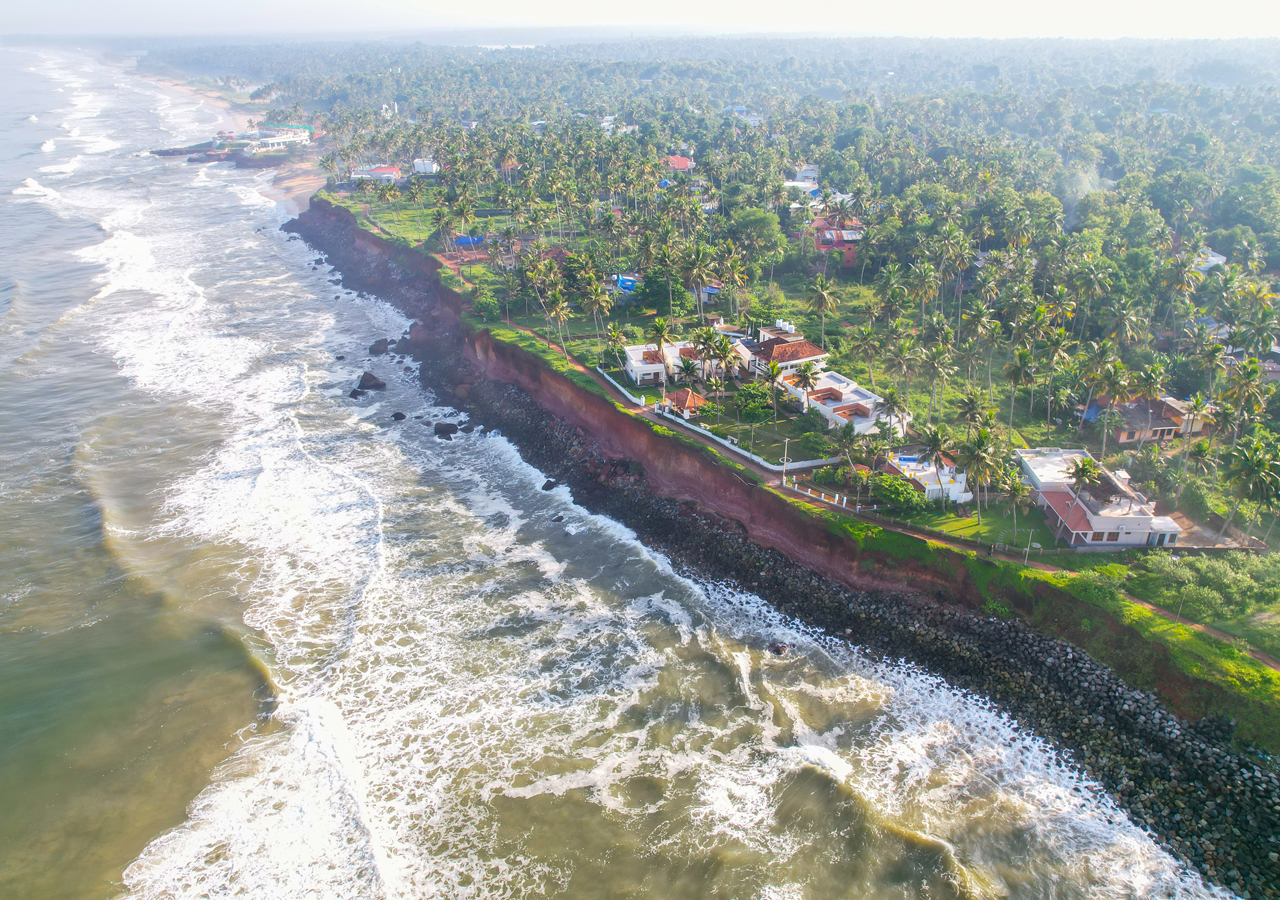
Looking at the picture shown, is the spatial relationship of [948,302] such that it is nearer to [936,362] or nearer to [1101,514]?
[936,362]

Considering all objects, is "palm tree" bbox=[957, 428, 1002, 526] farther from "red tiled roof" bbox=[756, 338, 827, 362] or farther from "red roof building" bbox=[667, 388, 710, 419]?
"red tiled roof" bbox=[756, 338, 827, 362]

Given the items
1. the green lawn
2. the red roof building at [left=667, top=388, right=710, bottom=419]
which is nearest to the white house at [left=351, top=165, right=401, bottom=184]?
the red roof building at [left=667, top=388, right=710, bottom=419]

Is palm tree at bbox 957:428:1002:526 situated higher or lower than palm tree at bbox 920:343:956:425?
lower

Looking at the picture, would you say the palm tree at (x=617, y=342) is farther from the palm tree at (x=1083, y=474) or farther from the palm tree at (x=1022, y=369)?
the palm tree at (x=1083, y=474)

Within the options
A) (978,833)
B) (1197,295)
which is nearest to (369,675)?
(978,833)

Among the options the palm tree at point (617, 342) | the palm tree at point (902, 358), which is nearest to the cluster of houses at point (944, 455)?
the palm tree at point (617, 342)

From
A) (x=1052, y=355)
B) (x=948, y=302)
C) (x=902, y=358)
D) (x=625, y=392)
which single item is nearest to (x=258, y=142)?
(x=625, y=392)
